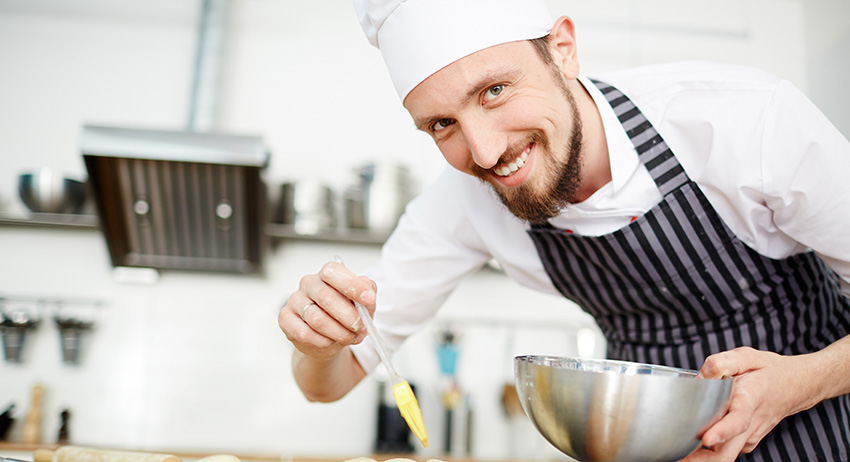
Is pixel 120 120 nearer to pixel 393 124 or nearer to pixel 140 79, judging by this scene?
pixel 140 79

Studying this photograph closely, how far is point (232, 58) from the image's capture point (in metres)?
2.82

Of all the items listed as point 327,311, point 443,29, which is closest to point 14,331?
point 327,311

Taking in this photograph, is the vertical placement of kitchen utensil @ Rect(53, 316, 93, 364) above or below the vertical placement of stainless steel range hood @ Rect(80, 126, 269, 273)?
below

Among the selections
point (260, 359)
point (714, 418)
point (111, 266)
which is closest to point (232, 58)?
point (111, 266)

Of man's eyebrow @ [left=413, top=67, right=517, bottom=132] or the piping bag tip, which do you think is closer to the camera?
the piping bag tip

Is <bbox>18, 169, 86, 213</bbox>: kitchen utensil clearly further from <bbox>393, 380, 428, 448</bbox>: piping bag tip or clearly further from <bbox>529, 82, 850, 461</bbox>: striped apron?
<bbox>393, 380, 428, 448</bbox>: piping bag tip

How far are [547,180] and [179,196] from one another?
1.88 meters

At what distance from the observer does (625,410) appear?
578mm

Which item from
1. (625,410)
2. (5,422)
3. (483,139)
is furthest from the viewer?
(5,422)

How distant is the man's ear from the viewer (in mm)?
1055

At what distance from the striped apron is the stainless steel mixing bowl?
0.44 m

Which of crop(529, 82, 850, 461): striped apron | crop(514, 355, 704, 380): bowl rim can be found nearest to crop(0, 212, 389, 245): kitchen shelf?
crop(529, 82, 850, 461): striped apron

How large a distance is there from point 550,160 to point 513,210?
0.36 ft

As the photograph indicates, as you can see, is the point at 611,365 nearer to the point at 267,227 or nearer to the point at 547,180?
the point at 547,180
